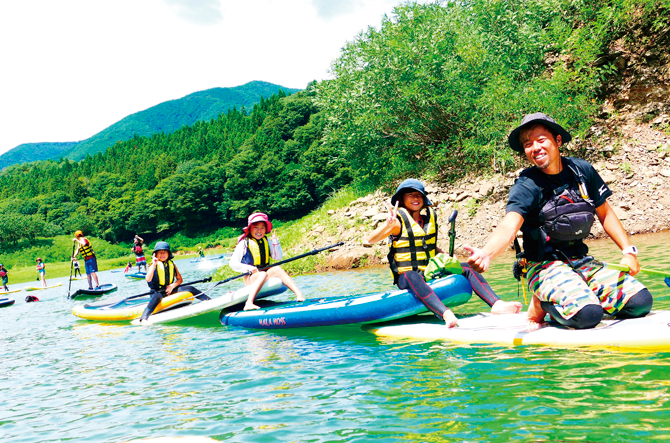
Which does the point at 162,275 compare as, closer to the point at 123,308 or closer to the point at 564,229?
the point at 123,308

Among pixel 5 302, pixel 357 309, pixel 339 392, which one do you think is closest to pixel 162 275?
pixel 357 309

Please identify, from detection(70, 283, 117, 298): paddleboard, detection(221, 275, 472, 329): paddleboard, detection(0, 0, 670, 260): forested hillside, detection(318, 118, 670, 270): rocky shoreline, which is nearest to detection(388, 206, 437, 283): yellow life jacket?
detection(221, 275, 472, 329): paddleboard

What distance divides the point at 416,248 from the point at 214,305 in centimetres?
410

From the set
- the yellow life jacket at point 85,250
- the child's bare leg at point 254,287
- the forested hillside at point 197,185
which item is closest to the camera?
the child's bare leg at point 254,287

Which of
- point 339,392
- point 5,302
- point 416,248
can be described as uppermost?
point 416,248

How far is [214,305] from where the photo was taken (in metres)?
8.00

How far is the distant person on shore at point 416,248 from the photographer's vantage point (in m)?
5.07

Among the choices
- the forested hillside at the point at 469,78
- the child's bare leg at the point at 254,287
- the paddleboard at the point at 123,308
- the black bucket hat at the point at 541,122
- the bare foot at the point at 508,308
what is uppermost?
the forested hillside at the point at 469,78

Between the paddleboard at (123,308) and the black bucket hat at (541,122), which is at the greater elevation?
the black bucket hat at (541,122)

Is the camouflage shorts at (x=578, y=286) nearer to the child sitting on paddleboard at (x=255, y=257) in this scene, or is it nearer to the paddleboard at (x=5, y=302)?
the child sitting on paddleboard at (x=255, y=257)

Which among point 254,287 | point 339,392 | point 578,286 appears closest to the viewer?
point 578,286

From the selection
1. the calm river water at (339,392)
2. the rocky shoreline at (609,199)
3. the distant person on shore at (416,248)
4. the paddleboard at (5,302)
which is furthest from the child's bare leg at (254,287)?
the paddleboard at (5,302)

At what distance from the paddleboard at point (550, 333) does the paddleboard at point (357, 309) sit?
27 cm

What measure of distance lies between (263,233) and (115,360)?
2824mm
